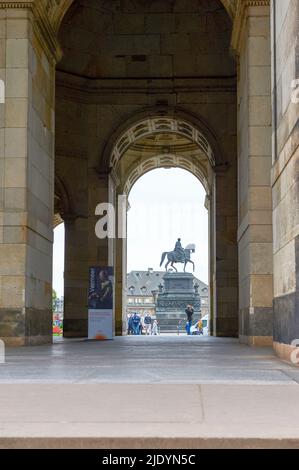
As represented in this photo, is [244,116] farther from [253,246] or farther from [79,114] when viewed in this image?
[79,114]

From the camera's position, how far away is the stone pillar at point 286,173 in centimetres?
1136

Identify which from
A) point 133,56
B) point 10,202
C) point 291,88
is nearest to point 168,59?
point 133,56

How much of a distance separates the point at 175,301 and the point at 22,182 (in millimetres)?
43844

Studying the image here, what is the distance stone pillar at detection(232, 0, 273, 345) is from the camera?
18.2 meters

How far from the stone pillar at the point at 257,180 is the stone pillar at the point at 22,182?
206 inches

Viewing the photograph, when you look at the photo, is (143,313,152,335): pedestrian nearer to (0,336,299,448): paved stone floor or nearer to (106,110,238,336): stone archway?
(106,110,238,336): stone archway

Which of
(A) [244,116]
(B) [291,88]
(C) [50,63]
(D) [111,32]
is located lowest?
(B) [291,88]

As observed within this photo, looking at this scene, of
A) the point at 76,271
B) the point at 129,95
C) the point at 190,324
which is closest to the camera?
the point at 76,271

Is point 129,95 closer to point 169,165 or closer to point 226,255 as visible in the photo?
point 226,255

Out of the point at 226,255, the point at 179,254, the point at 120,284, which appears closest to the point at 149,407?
the point at 226,255

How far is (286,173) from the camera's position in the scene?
1223 cm

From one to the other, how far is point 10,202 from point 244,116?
647cm

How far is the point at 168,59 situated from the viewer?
3278 cm

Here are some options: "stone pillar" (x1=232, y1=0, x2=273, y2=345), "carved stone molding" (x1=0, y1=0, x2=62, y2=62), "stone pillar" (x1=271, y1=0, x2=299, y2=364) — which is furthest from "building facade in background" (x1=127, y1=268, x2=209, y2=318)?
"stone pillar" (x1=271, y1=0, x2=299, y2=364)
